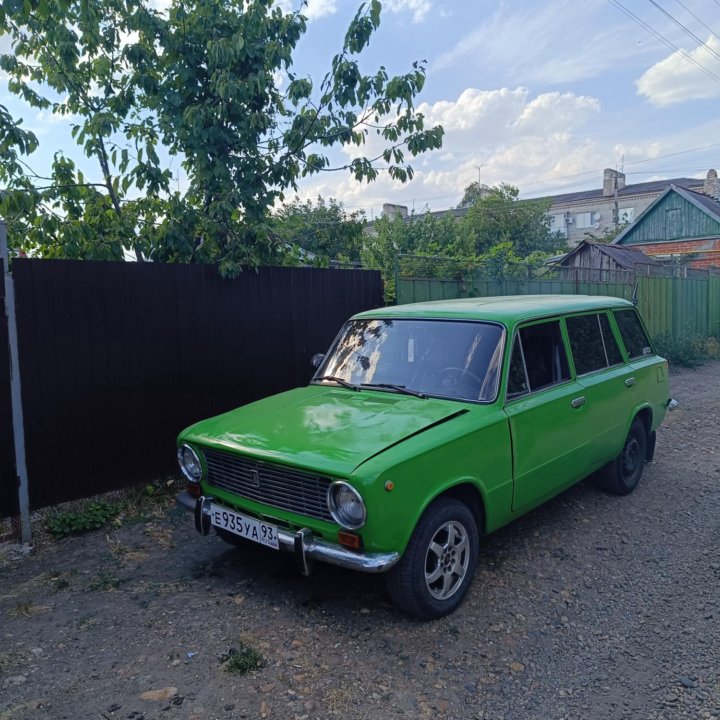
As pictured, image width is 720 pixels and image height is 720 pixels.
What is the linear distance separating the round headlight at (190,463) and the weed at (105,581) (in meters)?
0.82

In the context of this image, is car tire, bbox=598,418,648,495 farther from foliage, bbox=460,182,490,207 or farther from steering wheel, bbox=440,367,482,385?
foliage, bbox=460,182,490,207

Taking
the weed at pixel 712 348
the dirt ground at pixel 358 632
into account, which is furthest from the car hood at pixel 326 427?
the weed at pixel 712 348

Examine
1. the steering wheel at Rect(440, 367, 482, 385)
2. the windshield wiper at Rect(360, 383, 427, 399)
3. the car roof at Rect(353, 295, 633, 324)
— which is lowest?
the windshield wiper at Rect(360, 383, 427, 399)

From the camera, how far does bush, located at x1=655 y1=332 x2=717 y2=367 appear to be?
45.0ft

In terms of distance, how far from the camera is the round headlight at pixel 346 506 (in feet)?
9.85

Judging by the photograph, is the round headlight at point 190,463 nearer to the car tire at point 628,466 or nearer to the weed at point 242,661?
the weed at point 242,661

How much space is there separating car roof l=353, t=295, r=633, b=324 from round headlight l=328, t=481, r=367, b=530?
1.76 m

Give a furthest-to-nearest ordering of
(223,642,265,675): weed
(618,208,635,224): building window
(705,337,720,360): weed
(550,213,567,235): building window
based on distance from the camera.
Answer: (550,213,567,235): building window, (618,208,635,224): building window, (705,337,720,360): weed, (223,642,265,675): weed

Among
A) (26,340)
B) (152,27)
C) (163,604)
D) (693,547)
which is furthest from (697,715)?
(152,27)

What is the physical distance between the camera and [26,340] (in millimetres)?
4703

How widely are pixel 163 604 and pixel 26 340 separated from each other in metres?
2.41

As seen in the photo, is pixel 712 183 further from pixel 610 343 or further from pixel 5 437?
pixel 5 437

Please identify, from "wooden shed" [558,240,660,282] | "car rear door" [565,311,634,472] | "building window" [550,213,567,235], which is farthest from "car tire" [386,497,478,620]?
"building window" [550,213,567,235]

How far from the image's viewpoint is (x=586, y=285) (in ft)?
39.9
